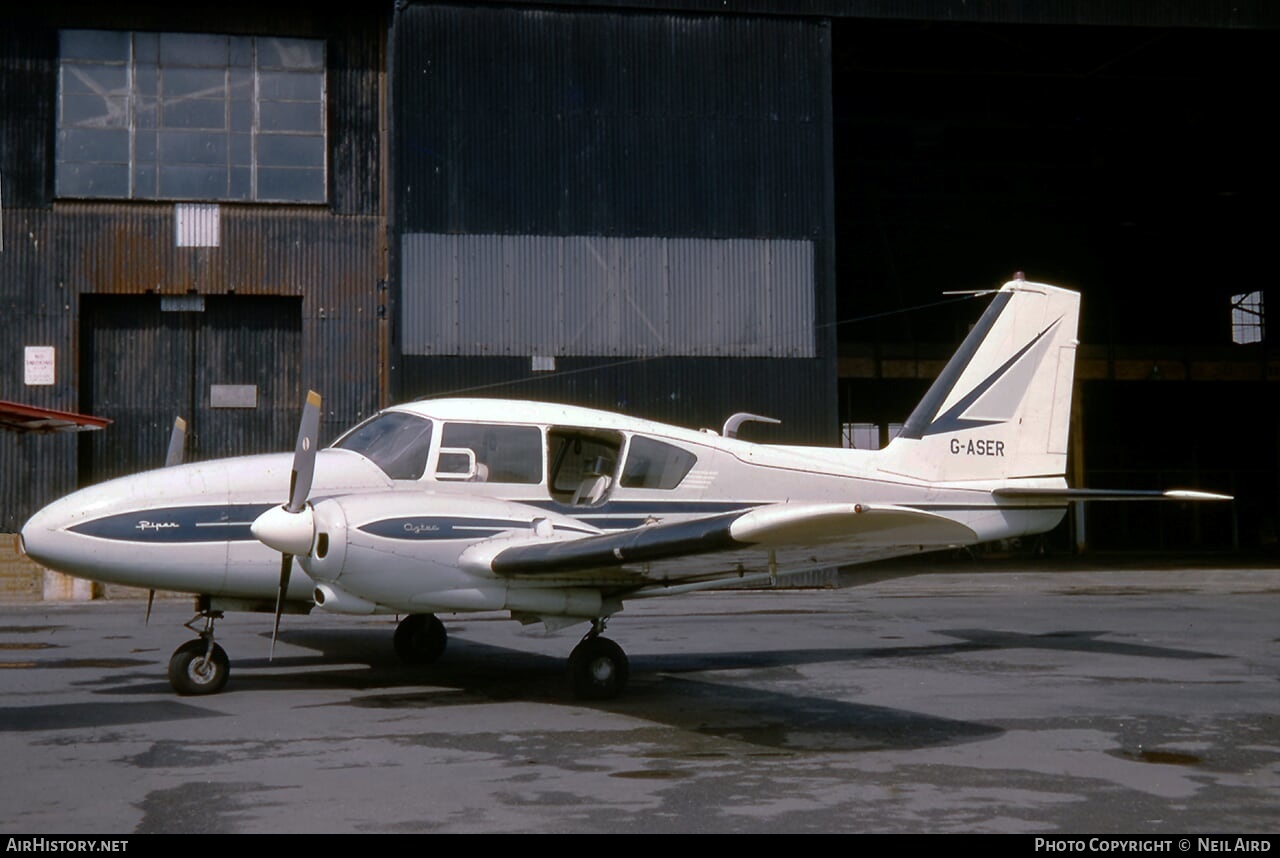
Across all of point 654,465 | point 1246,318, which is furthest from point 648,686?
point 1246,318

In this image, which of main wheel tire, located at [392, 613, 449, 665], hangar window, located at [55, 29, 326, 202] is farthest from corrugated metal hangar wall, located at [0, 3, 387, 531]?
main wheel tire, located at [392, 613, 449, 665]

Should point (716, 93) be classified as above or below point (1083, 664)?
above

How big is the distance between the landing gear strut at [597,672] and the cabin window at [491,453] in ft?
5.53

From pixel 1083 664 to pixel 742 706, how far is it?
4319mm

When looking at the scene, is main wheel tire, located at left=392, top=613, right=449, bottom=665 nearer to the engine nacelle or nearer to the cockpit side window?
the cockpit side window

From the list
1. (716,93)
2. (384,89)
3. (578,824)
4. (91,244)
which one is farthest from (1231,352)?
(578,824)

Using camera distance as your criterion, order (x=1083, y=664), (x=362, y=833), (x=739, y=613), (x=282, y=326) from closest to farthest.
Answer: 1. (x=362, y=833)
2. (x=1083, y=664)
3. (x=739, y=613)
4. (x=282, y=326)

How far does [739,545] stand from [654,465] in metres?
3.82

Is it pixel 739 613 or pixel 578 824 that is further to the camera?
pixel 739 613

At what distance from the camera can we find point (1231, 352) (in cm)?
3753

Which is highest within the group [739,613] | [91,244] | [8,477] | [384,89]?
[384,89]

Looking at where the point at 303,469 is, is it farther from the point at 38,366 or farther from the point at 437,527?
the point at 38,366

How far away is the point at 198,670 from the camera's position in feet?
33.7

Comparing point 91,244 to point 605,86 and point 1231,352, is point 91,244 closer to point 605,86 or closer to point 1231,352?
point 605,86
